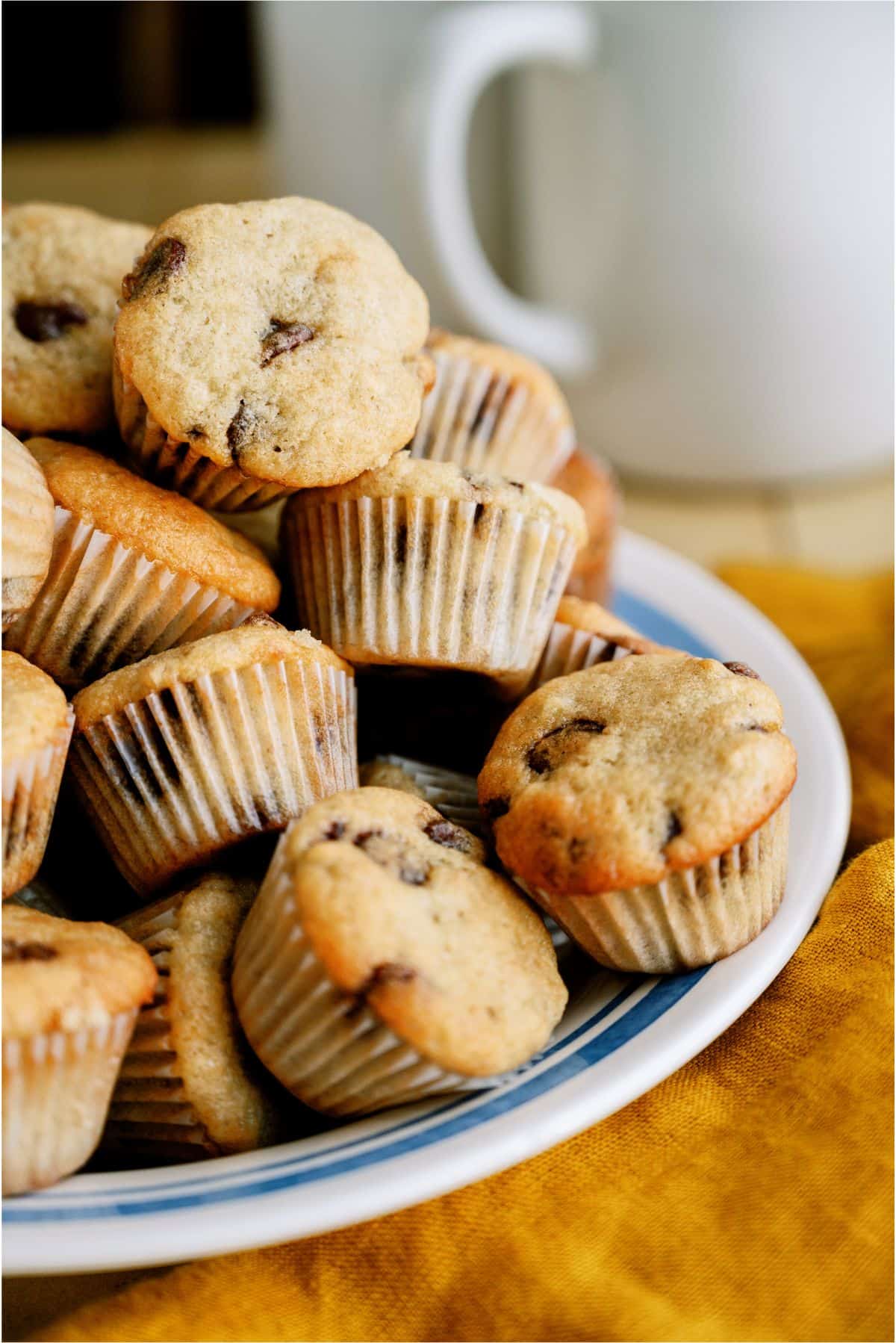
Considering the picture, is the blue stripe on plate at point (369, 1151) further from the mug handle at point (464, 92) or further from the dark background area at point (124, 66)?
the dark background area at point (124, 66)

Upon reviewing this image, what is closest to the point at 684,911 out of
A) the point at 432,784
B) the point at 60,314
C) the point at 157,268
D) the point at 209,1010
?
the point at 432,784

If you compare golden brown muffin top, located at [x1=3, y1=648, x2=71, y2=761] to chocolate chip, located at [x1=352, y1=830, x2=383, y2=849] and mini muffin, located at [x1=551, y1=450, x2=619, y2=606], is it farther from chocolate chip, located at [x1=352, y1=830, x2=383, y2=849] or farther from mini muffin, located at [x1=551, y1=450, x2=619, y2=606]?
mini muffin, located at [x1=551, y1=450, x2=619, y2=606]

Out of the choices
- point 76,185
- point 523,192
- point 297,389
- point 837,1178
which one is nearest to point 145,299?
point 297,389

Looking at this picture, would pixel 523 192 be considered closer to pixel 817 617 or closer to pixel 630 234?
pixel 630 234

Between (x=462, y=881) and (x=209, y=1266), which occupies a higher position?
(x=462, y=881)

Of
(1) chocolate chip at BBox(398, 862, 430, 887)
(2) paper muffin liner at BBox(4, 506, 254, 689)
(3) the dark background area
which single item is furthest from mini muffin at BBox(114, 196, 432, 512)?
(3) the dark background area
